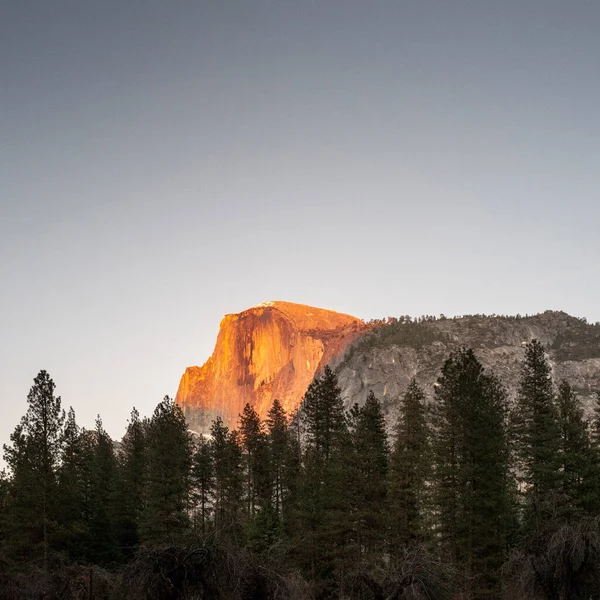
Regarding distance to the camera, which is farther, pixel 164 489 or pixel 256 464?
pixel 256 464

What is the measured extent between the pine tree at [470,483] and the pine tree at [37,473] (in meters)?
22.0

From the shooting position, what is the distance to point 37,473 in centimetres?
3575

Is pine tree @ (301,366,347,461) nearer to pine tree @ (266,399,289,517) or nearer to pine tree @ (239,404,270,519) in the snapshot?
pine tree @ (266,399,289,517)

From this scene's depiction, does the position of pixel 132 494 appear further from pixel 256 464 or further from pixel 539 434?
pixel 539 434

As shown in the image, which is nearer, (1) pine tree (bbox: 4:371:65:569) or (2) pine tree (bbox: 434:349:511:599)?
(2) pine tree (bbox: 434:349:511:599)

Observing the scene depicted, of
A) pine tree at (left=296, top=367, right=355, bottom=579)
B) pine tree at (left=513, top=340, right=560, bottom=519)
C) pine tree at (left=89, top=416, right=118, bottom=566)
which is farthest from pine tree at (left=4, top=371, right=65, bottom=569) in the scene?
pine tree at (left=513, top=340, right=560, bottom=519)

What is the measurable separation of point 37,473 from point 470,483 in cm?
2448

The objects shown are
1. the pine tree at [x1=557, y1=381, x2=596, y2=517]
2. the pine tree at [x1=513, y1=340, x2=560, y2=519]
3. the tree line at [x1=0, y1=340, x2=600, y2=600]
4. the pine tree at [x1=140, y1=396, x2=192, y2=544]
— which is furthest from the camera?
the pine tree at [x1=140, y1=396, x2=192, y2=544]

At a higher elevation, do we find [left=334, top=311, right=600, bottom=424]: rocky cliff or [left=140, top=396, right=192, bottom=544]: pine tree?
[left=334, top=311, right=600, bottom=424]: rocky cliff

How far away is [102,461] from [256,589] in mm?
42630

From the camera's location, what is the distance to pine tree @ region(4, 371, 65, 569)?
35.2 meters

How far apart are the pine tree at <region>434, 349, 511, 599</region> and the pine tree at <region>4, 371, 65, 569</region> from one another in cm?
2197

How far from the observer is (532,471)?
34719 mm

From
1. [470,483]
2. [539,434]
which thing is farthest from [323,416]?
[539,434]
